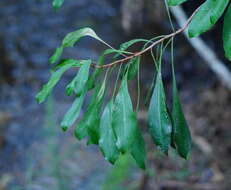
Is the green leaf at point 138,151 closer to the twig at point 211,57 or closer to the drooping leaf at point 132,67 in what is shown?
the drooping leaf at point 132,67

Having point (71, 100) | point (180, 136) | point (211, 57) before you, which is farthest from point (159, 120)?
point (71, 100)

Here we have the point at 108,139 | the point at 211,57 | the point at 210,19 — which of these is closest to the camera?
the point at 210,19

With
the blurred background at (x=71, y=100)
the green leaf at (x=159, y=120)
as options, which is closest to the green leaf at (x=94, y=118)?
the green leaf at (x=159, y=120)

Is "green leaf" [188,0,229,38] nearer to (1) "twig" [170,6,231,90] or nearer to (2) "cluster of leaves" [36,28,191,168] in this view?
(2) "cluster of leaves" [36,28,191,168]

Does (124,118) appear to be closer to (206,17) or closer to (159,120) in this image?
(159,120)

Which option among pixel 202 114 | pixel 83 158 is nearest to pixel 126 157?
pixel 83 158

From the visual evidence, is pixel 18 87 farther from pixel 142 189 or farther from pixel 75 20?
pixel 142 189
